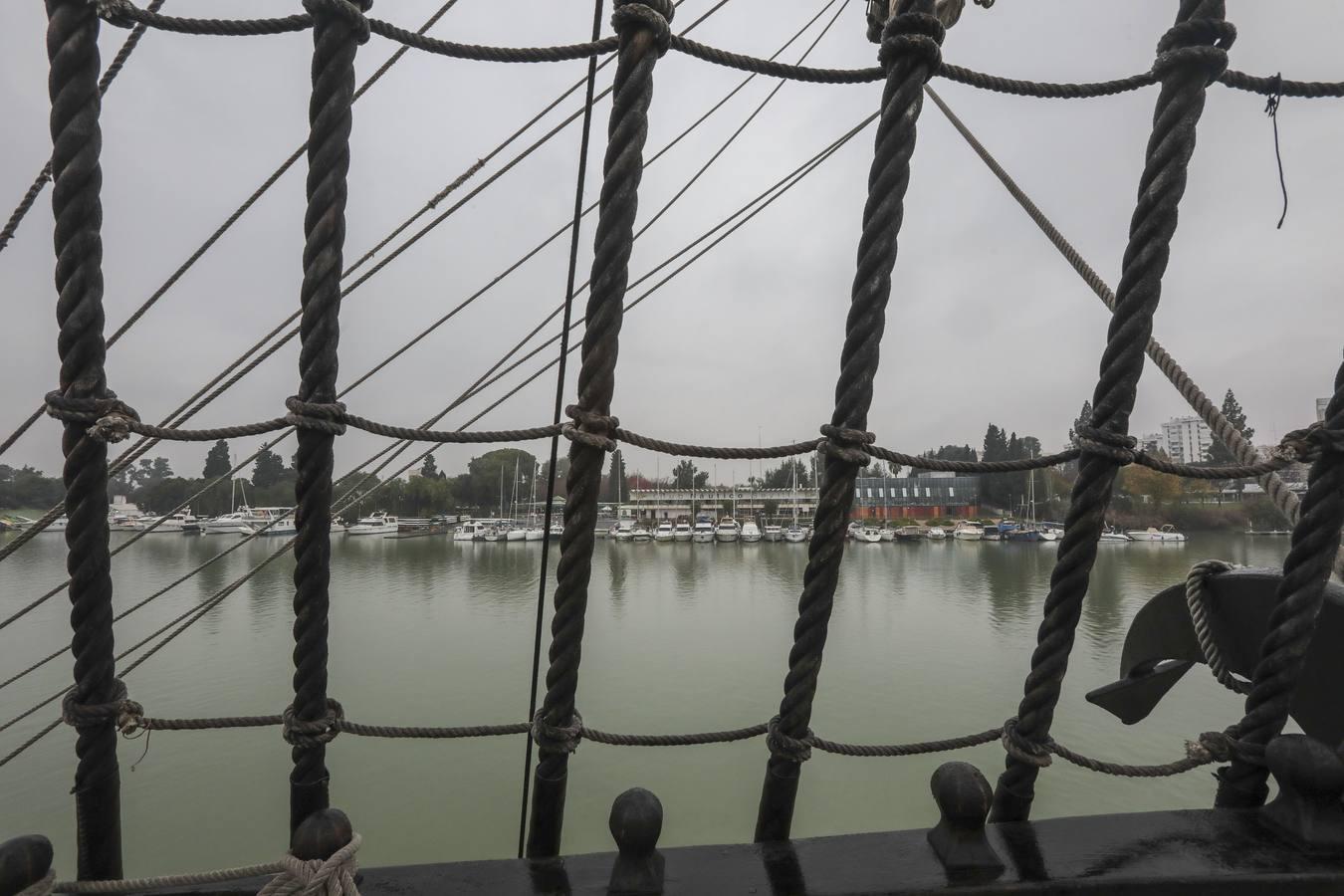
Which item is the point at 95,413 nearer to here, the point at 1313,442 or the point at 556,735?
the point at 556,735

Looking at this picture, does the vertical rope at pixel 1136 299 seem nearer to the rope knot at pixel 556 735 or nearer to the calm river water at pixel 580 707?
the rope knot at pixel 556 735

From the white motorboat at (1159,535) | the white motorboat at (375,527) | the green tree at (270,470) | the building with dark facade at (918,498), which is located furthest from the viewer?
the building with dark facade at (918,498)

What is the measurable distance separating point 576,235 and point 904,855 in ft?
3.25

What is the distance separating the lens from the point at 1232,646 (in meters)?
0.96

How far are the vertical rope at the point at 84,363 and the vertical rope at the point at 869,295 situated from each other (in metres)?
0.76

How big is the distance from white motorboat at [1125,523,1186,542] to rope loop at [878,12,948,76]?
3493 cm

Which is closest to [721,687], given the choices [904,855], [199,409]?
[199,409]

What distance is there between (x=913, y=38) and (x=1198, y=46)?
34 cm

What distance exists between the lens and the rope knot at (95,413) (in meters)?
0.68

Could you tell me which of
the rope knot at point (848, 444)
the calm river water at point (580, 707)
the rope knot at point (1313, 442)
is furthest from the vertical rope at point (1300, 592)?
the calm river water at point (580, 707)

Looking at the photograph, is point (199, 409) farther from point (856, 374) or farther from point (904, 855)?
point (904, 855)

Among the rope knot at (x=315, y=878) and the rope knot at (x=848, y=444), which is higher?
the rope knot at (x=848, y=444)

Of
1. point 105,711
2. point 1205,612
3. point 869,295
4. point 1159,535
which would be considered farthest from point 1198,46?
point 1159,535

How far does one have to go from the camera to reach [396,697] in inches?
298
